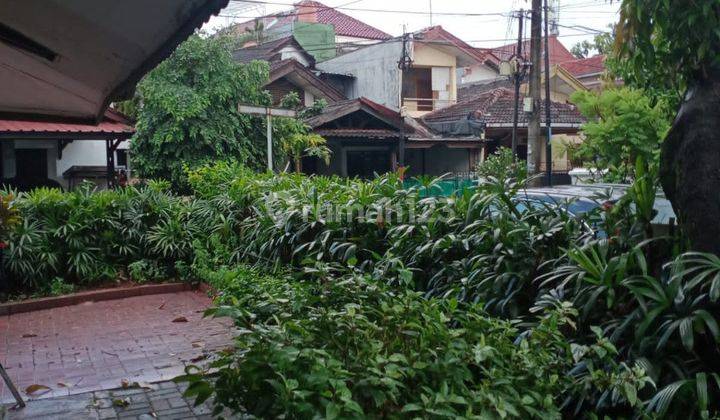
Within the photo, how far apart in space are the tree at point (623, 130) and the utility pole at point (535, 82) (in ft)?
17.3

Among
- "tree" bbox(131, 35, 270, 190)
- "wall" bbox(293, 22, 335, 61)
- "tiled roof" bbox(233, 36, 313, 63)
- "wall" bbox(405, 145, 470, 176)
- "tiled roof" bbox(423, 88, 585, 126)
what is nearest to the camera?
"tree" bbox(131, 35, 270, 190)

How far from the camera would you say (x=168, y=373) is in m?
5.80

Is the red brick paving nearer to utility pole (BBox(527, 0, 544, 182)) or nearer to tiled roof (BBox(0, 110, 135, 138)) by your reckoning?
tiled roof (BBox(0, 110, 135, 138))

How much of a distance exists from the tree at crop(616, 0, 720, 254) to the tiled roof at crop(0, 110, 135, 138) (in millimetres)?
11844

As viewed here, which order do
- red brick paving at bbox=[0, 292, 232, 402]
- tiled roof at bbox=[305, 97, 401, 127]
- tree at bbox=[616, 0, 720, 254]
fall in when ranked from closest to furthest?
tree at bbox=[616, 0, 720, 254] → red brick paving at bbox=[0, 292, 232, 402] → tiled roof at bbox=[305, 97, 401, 127]

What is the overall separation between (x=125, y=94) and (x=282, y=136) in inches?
527

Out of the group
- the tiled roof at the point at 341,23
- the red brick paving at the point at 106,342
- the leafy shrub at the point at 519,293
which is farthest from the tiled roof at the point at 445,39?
the leafy shrub at the point at 519,293

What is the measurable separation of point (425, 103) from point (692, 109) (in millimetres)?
27728

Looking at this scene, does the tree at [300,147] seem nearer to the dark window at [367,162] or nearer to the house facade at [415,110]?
the house facade at [415,110]

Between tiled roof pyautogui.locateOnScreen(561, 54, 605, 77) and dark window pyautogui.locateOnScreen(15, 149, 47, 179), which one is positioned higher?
tiled roof pyautogui.locateOnScreen(561, 54, 605, 77)

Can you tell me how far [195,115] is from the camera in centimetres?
1656

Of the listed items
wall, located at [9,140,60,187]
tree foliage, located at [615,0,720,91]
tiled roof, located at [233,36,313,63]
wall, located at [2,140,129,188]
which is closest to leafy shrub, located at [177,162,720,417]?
tree foliage, located at [615,0,720,91]

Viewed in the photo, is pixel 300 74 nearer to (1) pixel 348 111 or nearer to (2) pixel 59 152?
(1) pixel 348 111

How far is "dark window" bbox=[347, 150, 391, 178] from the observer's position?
2662cm
